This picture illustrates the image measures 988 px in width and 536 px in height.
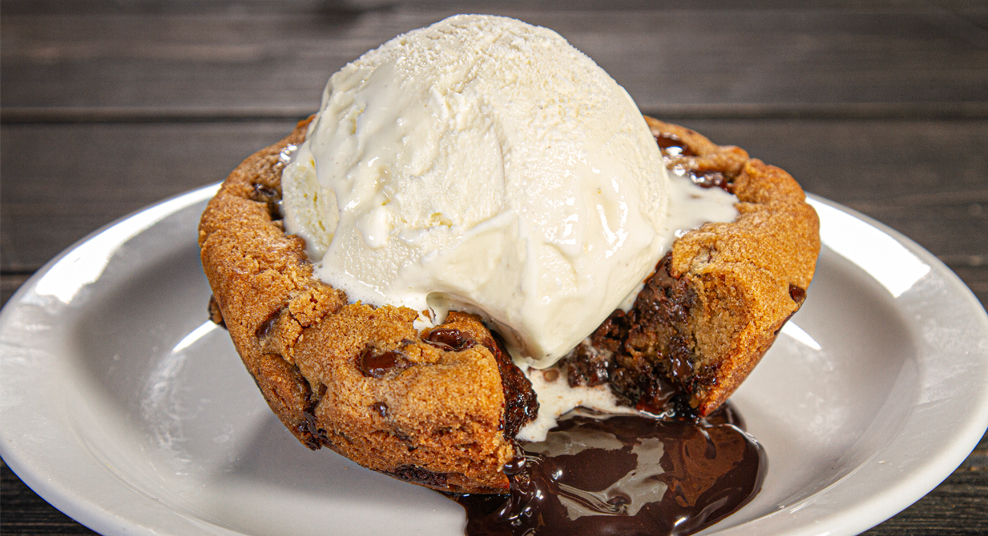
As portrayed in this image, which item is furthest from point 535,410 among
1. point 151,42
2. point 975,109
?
point 151,42

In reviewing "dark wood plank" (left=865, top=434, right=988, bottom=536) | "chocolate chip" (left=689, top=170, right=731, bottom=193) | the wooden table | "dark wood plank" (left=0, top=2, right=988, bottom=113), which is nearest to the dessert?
"chocolate chip" (left=689, top=170, right=731, bottom=193)

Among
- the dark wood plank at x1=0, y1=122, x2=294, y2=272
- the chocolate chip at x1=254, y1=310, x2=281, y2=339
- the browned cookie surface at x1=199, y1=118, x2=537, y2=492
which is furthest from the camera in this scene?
the dark wood plank at x1=0, y1=122, x2=294, y2=272

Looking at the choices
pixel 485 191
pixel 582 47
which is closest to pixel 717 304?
pixel 485 191

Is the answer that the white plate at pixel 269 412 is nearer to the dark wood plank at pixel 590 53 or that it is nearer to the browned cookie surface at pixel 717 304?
the browned cookie surface at pixel 717 304

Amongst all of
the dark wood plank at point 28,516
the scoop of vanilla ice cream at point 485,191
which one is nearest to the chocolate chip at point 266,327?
the scoop of vanilla ice cream at point 485,191

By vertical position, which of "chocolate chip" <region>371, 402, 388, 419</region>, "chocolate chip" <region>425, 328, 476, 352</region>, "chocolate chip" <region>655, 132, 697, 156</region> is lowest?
"chocolate chip" <region>371, 402, 388, 419</region>

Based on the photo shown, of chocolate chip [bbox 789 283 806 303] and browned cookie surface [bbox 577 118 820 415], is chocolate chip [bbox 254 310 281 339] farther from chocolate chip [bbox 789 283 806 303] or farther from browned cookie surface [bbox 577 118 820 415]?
chocolate chip [bbox 789 283 806 303]
